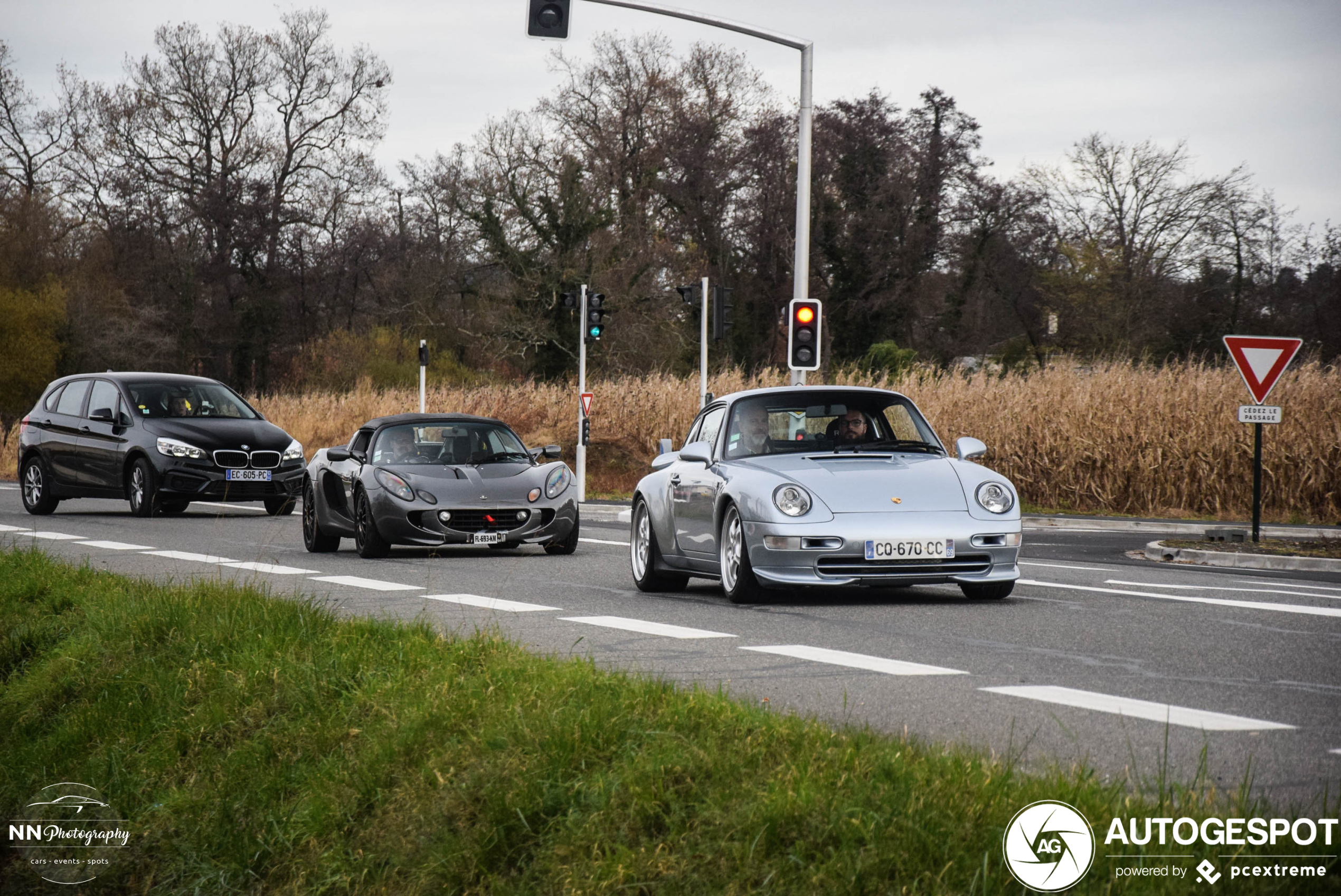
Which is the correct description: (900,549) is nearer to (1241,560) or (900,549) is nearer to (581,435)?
(1241,560)

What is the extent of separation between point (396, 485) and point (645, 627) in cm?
612

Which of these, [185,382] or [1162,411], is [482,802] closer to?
[185,382]

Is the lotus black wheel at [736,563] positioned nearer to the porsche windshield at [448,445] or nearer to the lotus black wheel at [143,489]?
the porsche windshield at [448,445]

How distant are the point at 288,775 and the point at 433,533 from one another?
9064mm

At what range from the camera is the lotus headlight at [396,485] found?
50.0 ft

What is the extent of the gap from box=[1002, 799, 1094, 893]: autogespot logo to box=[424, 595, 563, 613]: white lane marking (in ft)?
22.2

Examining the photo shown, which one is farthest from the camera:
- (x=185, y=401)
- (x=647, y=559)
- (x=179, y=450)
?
(x=185, y=401)

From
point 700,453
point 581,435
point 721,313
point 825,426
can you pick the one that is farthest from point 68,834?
point 721,313

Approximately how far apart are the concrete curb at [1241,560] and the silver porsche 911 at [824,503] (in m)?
6.52

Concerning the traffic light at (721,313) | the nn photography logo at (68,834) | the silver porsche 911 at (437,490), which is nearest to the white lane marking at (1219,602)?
the silver porsche 911 at (437,490)

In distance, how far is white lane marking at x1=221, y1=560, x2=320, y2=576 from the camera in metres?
13.7

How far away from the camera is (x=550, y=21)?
19.7 metres

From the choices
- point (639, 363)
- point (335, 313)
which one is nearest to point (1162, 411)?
point (639, 363)

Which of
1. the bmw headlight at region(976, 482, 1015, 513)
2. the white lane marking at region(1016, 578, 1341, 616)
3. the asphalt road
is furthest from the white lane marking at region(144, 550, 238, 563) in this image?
the white lane marking at region(1016, 578, 1341, 616)
